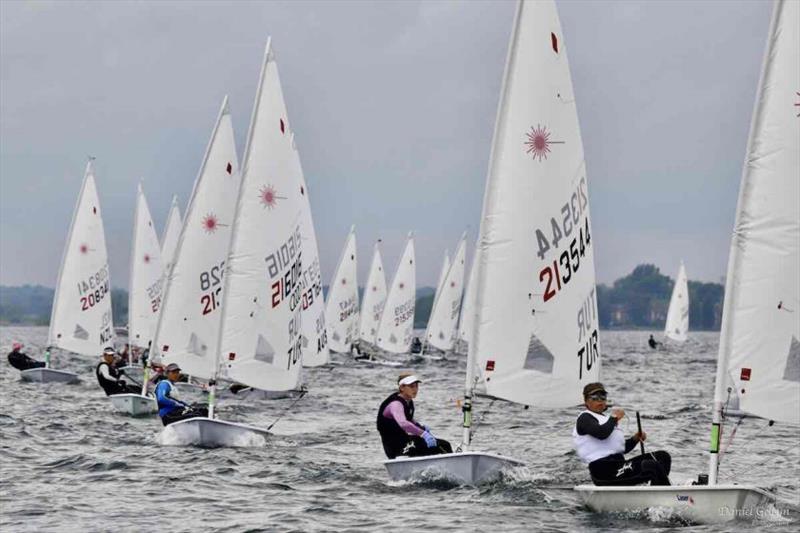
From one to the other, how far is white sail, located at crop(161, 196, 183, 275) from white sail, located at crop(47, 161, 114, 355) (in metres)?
4.60

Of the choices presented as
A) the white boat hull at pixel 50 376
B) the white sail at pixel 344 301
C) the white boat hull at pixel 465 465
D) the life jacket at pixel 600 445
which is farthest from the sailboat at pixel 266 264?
the white sail at pixel 344 301

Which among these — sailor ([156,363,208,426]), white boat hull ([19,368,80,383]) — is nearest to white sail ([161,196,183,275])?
white boat hull ([19,368,80,383])

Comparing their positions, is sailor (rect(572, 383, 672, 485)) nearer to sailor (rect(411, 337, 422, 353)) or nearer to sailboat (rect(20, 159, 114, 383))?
sailboat (rect(20, 159, 114, 383))

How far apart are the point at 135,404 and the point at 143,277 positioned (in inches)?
696

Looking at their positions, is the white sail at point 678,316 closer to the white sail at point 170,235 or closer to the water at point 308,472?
the white sail at point 170,235

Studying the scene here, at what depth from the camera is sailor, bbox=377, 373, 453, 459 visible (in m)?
15.7

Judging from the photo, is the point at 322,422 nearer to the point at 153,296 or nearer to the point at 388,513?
the point at 388,513

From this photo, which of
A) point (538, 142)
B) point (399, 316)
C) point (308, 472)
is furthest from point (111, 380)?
point (399, 316)

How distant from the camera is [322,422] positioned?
85.9 feet

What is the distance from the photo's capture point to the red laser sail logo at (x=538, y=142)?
1582cm

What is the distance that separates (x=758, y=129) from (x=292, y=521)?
6.08 meters

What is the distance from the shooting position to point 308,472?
17.3 m

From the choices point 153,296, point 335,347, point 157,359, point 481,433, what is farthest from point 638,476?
point 335,347

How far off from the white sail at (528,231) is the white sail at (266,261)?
7499 mm
